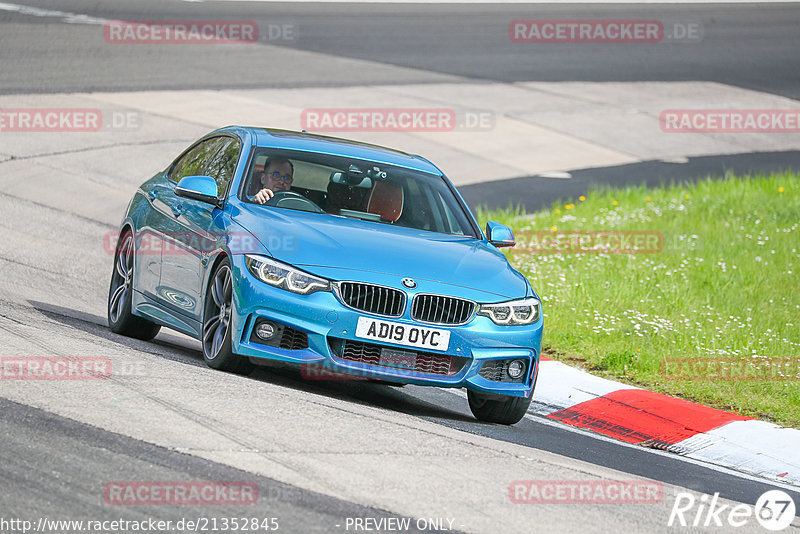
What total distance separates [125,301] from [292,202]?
1.76 metres

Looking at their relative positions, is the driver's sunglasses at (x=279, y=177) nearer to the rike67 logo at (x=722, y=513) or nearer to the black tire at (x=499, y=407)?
the black tire at (x=499, y=407)

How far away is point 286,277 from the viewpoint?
7398 millimetres

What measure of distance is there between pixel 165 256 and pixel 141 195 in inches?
44.6

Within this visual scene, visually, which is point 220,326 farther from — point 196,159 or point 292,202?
point 196,159

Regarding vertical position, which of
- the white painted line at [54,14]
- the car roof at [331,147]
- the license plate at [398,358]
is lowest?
the license plate at [398,358]

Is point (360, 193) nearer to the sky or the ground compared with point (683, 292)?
nearer to the sky

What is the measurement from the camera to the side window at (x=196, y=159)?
30.8ft

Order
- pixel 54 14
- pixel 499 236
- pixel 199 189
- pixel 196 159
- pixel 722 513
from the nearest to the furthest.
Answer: pixel 722 513 → pixel 199 189 → pixel 499 236 → pixel 196 159 → pixel 54 14

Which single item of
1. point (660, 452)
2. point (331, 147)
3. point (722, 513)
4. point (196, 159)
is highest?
point (331, 147)

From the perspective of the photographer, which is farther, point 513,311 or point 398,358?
point 513,311

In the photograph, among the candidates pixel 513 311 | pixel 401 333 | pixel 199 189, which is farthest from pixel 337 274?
pixel 199 189

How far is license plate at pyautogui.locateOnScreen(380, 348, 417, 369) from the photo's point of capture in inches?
293

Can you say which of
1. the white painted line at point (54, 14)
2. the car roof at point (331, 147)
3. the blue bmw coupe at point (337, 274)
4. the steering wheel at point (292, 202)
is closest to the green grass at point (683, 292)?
the blue bmw coupe at point (337, 274)

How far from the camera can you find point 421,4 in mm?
33844
